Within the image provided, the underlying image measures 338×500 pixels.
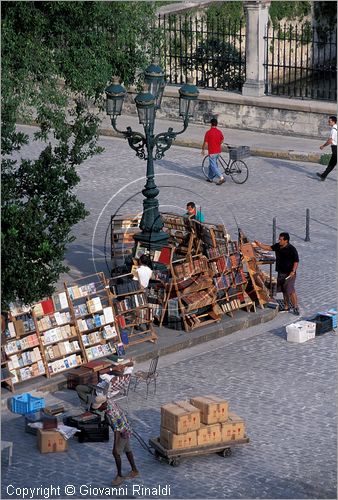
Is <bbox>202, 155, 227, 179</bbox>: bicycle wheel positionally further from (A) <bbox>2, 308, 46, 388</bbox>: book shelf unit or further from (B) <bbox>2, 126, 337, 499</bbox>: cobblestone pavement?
(A) <bbox>2, 308, 46, 388</bbox>: book shelf unit

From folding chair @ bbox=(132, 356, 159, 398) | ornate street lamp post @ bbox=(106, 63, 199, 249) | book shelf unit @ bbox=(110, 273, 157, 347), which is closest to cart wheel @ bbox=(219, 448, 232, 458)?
folding chair @ bbox=(132, 356, 159, 398)

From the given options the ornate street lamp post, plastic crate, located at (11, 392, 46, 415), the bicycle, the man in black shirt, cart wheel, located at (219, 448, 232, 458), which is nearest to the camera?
cart wheel, located at (219, 448, 232, 458)

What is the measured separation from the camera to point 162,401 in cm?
1945

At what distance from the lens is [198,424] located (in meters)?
17.5

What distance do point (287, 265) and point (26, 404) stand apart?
217 inches

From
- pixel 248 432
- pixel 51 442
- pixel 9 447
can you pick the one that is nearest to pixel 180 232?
pixel 248 432

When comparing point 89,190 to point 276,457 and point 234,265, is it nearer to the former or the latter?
point 234,265

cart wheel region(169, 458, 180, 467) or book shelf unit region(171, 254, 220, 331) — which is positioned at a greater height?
book shelf unit region(171, 254, 220, 331)

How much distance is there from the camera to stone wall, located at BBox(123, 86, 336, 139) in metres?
34.2

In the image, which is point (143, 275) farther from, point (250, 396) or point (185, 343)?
point (250, 396)

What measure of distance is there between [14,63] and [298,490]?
929 centimetres

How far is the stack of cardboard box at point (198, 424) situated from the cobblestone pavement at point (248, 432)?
0.80 feet

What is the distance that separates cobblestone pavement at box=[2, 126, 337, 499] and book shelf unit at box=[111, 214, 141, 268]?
2.40ft

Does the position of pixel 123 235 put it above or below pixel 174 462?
→ above
